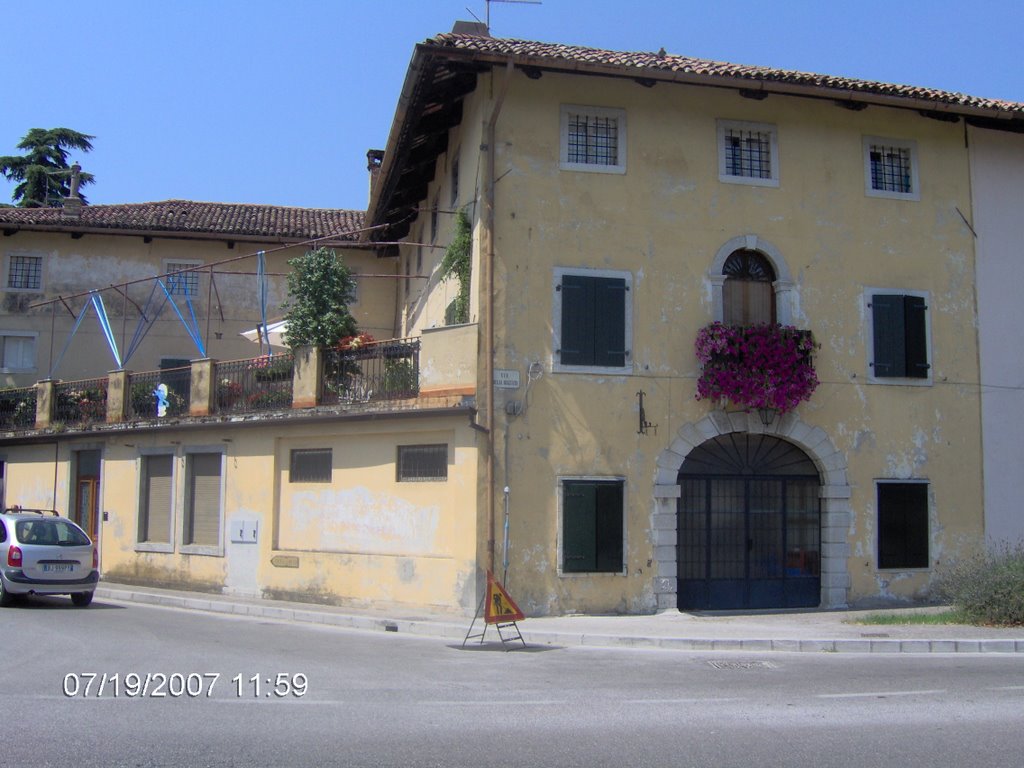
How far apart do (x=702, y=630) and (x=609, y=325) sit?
507 centimetres

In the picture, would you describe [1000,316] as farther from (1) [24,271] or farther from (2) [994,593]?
(1) [24,271]

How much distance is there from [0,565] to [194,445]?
507 centimetres

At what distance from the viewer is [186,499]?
20.7m

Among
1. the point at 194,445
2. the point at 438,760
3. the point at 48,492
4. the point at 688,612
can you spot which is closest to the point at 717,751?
the point at 438,760

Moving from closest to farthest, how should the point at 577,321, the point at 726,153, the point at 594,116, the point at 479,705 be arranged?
the point at 479,705 → the point at 577,321 → the point at 594,116 → the point at 726,153

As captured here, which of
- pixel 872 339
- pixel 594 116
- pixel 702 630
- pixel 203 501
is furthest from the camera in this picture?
pixel 203 501

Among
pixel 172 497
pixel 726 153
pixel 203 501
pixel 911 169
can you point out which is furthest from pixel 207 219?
pixel 911 169

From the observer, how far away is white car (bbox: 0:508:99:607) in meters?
16.2

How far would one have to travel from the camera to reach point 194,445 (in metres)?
20.8

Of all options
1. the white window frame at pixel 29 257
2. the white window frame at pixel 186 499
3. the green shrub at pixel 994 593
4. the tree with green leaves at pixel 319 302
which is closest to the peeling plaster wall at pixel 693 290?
the green shrub at pixel 994 593

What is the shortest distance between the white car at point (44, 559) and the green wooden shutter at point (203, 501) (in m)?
3.23

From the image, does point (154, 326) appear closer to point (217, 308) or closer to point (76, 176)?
point (217, 308)

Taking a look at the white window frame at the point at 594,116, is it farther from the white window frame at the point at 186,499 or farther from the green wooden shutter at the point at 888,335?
the white window frame at the point at 186,499

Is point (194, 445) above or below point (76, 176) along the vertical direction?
below
